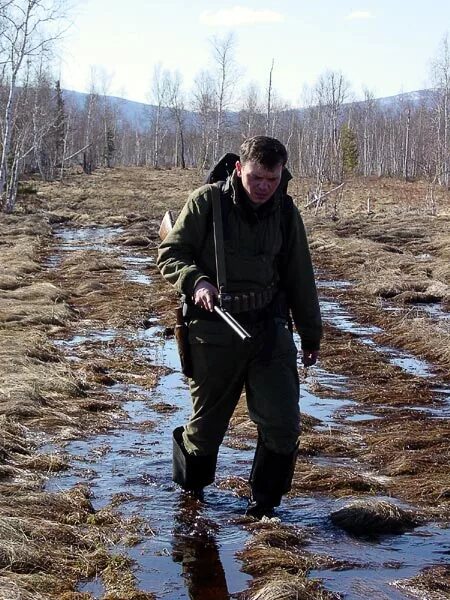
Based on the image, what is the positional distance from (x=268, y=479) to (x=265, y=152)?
1.91 m


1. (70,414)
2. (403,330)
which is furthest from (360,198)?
(70,414)

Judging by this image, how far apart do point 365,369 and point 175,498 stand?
4.77m

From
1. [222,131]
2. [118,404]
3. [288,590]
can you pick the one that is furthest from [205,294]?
[222,131]

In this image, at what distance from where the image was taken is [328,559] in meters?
4.19

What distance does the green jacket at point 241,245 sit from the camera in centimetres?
453

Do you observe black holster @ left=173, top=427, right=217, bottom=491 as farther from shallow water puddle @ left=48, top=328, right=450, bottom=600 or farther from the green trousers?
the green trousers

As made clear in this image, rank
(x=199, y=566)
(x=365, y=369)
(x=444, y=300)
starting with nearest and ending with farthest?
(x=199, y=566) < (x=365, y=369) < (x=444, y=300)

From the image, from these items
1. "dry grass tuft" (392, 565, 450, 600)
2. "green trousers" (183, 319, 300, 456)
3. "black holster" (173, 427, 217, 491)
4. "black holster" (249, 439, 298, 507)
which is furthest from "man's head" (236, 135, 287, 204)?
"dry grass tuft" (392, 565, 450, 600)

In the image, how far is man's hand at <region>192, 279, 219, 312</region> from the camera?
4.33 metres

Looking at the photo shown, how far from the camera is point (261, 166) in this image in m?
4.35

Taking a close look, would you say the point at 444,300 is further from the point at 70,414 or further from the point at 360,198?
the point at 360,198

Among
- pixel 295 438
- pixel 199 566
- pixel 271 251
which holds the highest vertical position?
pixel 271 251

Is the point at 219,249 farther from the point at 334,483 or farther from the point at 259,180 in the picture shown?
the point at 334,483

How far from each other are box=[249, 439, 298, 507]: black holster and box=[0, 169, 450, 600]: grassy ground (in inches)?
13.0
